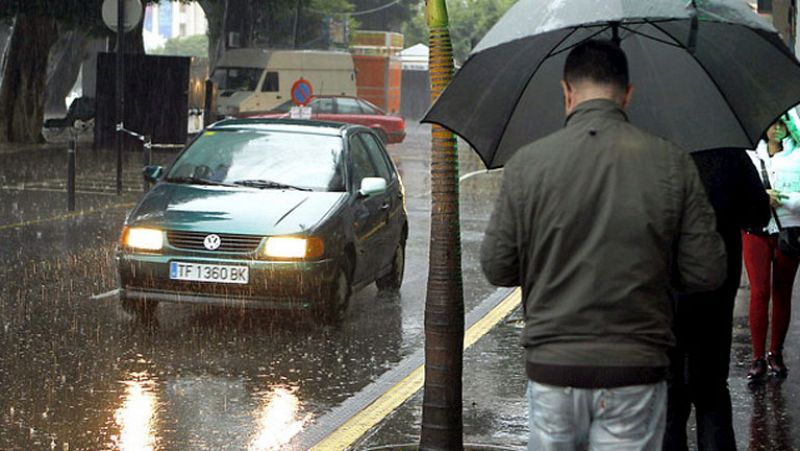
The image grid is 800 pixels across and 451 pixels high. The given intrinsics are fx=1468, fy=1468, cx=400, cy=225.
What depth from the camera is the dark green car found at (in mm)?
10039

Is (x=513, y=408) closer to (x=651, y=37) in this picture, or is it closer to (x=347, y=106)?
(x=651, y=37)

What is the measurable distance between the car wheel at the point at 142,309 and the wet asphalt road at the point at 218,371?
0.12m

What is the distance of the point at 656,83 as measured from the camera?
18.6 ft

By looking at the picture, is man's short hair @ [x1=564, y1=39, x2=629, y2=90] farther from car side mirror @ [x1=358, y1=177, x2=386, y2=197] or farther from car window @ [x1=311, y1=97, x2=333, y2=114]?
car window @ [x1=311, y1=97, x2=333, y2=114]

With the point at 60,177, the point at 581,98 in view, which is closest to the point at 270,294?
the point at 581,98

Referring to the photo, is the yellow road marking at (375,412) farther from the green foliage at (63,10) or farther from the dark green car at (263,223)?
the green foliage at (63,10)

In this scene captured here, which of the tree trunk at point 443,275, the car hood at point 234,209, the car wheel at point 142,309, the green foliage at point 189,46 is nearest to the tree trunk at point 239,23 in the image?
the car hood at point 234,209

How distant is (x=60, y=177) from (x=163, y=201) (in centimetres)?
1483

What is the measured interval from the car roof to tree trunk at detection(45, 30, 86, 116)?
128 ft

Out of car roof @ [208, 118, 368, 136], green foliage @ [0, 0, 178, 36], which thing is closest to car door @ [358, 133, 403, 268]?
car roof @ [208, 118, 368, 136]

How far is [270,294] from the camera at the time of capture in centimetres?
1005

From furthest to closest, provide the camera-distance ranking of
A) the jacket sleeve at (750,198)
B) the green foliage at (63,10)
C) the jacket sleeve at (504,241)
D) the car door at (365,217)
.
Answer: the green foliage at (63,10)
the car door at (365,217)
the jacket sleeve at (750,198)
the jacket sleeve at (504,241)

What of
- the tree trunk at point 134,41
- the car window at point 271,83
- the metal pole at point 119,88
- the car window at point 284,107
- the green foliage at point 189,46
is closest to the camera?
the metal pole at point 119,88

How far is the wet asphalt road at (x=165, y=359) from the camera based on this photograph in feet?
24.0
